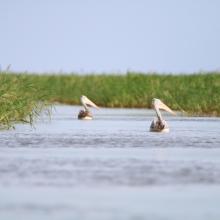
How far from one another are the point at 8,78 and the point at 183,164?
8.21 meters

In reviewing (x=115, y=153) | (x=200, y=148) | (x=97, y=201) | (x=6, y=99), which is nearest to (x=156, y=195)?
(x=97, y=201)

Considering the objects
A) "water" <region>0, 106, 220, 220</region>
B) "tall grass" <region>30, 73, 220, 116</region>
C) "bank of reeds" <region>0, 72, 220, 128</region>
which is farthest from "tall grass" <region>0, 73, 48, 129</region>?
"tall grass" <region>30, 73, 220, 116</region>

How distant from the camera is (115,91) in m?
40.0

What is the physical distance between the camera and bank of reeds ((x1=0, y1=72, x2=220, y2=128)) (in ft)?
68.5

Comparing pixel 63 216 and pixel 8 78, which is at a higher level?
pixel 8 78

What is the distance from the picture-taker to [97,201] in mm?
9758

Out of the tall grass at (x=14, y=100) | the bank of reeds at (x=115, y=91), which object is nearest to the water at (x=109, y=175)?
the tall grass at (x=14, y=100)

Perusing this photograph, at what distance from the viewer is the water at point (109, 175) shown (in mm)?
9273

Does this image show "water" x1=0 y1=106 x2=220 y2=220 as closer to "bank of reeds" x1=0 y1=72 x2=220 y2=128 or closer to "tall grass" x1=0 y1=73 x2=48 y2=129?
"tall grass" x1=0 y1=73 x2=48 y2=129

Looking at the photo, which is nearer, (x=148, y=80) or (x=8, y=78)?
(x=8, y=78)

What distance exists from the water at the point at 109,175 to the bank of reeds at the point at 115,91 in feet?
3.80

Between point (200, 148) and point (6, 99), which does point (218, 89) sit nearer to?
point (6, 99)

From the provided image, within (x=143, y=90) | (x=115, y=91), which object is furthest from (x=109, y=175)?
(x=115, y=91)

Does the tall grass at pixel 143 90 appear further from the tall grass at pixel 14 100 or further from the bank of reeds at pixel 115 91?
the tall grass at pixel 14 100
